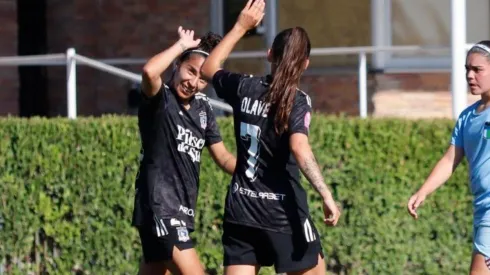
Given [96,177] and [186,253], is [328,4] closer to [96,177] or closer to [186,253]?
[96,177]

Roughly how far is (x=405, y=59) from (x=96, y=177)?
323 centimetres

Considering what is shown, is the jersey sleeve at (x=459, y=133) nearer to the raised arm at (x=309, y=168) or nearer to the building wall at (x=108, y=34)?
the raised arm at (x=309, y=168)

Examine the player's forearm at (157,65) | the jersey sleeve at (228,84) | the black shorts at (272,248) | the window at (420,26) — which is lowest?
the black shorts at (272,248)

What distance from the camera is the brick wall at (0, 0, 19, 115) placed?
1272 centimetres

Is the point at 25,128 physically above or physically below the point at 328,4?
below

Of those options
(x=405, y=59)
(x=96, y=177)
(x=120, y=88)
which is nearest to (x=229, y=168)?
(x=96, y=177)

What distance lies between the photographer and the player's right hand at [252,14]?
21.1 feet

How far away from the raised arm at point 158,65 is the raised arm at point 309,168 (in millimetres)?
833

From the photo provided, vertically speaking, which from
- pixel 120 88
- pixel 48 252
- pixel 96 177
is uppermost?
pixel 120 88

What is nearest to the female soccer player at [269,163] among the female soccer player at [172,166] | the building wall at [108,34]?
the female soccer player at [172,166]

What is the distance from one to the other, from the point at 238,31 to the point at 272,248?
3.83 ft

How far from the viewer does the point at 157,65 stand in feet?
22.0

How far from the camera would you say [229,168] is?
7328 mm

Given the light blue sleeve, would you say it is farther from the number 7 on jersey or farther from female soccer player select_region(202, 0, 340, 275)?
the number 7 on jersey
